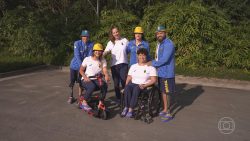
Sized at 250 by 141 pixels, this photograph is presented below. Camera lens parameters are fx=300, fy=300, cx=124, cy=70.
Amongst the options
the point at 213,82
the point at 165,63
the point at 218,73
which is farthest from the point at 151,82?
the point at 218,73

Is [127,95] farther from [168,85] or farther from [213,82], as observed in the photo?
[213,82]

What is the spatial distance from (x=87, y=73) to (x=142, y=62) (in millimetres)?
1157

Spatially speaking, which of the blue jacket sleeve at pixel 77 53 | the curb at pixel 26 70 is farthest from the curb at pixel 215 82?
the curb at pixel 26 70

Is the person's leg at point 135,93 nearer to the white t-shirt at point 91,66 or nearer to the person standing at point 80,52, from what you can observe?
the white t-shirt at point 91,66

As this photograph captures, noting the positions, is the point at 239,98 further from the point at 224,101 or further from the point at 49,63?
the point at 49,63

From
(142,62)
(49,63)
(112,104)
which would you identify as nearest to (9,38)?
(49,63)

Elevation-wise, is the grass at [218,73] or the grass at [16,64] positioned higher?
the grass at [16,64]

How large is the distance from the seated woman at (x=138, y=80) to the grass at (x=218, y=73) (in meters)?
4.71

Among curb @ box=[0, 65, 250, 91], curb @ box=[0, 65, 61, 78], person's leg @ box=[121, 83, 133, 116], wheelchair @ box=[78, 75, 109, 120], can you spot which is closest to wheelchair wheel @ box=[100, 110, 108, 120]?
wheelchair @ box=[78, 75, 109, 120]

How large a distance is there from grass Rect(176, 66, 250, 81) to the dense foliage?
304 millimetres

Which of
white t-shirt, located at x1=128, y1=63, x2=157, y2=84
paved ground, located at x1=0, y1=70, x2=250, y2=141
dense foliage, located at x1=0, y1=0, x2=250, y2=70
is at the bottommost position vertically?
paved ground, located at x1=0, y1=70, x2=250, y2=141

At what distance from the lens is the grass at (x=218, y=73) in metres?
9.64

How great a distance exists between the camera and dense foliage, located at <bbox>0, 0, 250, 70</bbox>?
439 inches

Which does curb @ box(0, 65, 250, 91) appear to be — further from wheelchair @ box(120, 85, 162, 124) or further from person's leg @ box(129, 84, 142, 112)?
person's leg @ box(129, 84, 142, 112)
